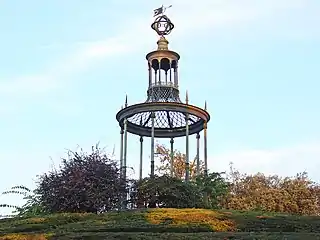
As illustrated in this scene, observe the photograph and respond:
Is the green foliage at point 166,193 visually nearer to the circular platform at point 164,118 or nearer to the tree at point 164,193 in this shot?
the tree at point 164,193

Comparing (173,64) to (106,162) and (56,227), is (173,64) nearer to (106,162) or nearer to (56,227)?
(106,162)

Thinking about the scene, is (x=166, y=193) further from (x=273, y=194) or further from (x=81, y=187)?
(x=273, y=194)

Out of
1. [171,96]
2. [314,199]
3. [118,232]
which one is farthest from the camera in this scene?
[314,199]

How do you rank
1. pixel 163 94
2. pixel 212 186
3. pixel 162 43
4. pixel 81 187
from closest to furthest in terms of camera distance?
pixel 81 187, pixel 212 186, pixel 163 94, pixel 162 43

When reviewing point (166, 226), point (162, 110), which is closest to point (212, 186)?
point (162, 110)

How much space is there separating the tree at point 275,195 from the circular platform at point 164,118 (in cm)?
489

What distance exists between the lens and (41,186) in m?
27.9

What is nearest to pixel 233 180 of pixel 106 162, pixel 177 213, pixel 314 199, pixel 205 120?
pixel 314 199

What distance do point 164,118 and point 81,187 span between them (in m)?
9.46

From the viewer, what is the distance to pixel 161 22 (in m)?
36.7

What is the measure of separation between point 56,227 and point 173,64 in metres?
16.9

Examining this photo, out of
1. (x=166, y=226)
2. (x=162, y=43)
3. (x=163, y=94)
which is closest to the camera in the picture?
(x=166, y=226)

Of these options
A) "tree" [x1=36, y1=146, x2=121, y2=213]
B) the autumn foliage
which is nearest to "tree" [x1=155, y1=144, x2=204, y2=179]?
the autumn foliage

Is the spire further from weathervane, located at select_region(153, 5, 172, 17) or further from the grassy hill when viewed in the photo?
the grassy hill
